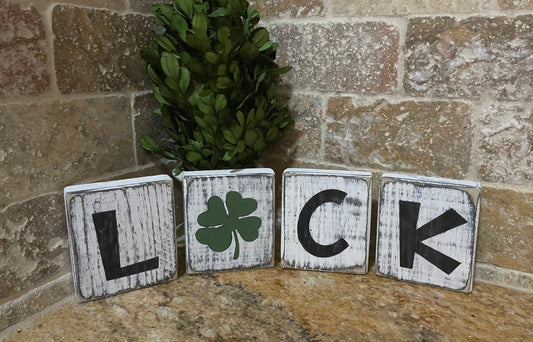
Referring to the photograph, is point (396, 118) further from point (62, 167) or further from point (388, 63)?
point (62, 167)

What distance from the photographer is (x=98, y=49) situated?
102 centimetres

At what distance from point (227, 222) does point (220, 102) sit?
12.1 inches

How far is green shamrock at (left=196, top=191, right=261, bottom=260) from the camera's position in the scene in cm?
107

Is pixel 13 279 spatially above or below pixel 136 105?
below

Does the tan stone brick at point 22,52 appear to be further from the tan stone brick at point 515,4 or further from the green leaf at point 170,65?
the tan stone brick at point 515,4

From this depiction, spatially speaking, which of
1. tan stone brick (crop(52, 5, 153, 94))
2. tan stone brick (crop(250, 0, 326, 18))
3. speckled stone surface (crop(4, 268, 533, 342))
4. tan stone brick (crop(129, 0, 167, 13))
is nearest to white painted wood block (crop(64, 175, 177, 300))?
speckled stone surface (crop(4, 268, 533, 342))

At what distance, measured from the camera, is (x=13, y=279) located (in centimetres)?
90

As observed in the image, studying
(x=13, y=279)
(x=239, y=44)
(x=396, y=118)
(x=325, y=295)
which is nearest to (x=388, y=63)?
(x=396, y=118)

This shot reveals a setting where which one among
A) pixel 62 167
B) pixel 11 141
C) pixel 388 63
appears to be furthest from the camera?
pixel 388 63

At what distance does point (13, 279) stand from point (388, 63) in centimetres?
102

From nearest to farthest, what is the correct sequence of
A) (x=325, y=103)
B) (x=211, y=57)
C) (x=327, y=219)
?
(x=211, y=57)
(x=327, y=219)
(x=325, y=103)

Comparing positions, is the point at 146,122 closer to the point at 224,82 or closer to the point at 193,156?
the point at 193,156

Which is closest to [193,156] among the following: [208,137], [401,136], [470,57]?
[208,137]

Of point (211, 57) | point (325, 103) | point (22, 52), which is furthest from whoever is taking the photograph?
point (325, 103)
